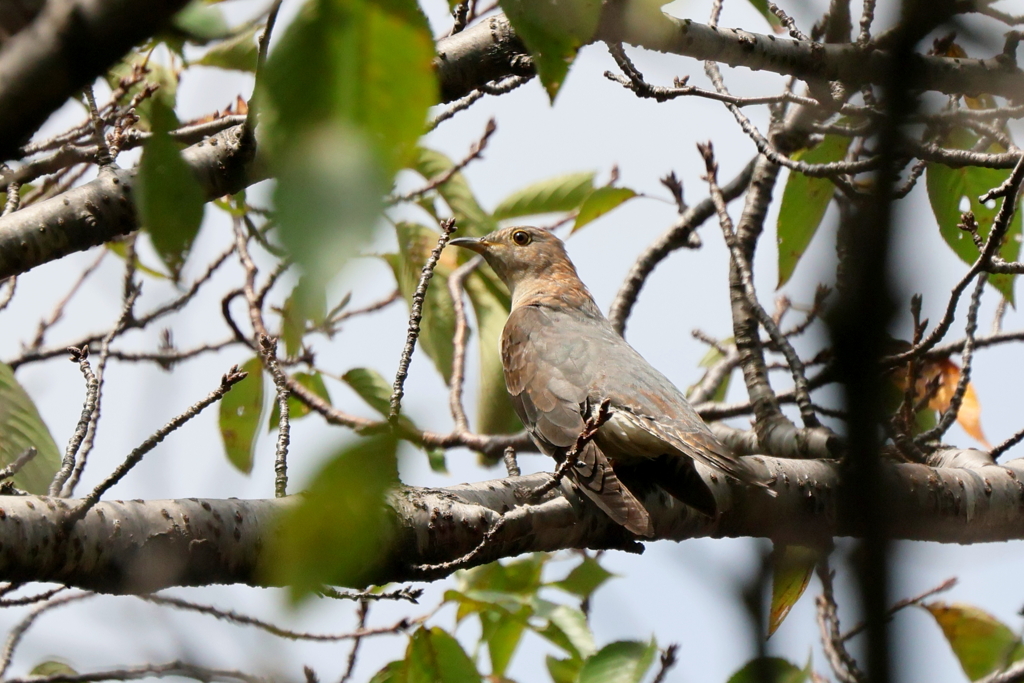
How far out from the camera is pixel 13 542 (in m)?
2.38

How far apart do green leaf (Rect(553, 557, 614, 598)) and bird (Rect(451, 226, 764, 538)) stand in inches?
26.8

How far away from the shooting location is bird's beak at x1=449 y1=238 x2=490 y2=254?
243 inches

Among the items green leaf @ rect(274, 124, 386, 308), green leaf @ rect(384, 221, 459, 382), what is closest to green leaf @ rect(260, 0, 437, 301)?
green leaf @ rect(274, 124, 386, 308)

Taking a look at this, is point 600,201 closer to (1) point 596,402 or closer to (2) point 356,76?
(1) point 596,402

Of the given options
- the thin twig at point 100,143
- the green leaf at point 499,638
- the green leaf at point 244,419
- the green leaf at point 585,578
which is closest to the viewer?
the thin twig at point 100,143

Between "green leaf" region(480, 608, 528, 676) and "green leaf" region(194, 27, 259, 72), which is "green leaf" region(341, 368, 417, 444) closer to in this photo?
"green leaf" region(480, 608, 528, 676)

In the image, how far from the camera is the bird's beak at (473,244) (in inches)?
243

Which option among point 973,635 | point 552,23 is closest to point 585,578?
point 973,635

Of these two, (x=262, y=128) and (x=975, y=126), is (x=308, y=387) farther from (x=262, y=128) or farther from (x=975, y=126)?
(x=262, y=128)

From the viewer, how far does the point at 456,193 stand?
4.91m

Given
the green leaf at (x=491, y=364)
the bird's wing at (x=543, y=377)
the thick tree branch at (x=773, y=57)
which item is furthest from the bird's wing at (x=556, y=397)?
the thick tree branch at (x=773, y=57)

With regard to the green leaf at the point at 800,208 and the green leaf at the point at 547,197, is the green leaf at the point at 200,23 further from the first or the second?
the green leaf at the point at 547,197

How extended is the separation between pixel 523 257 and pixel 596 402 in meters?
2.43

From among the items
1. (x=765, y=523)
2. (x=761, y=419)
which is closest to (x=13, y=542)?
(x=765, y=523)
